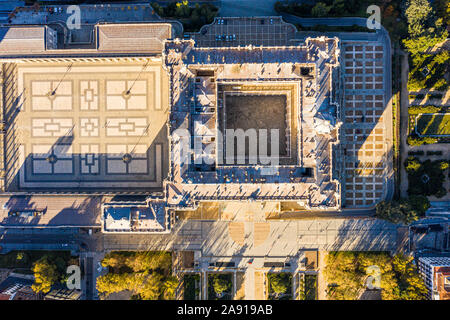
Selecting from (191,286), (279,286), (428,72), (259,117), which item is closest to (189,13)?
(259,117)

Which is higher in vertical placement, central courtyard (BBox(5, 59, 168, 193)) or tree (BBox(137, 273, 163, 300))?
central courtyard (BBox(5, 59, 168, 193))

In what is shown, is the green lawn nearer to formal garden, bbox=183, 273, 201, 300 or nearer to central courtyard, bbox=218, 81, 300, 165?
central courtyard, bbox=218, 81, 300, 165

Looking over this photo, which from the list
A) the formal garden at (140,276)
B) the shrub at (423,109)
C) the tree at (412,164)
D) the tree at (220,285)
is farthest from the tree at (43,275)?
the shrub at (423,109)

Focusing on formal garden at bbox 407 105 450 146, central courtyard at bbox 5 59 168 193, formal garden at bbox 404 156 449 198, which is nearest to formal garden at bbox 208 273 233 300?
central courtyard at bbox 5 59 168 193

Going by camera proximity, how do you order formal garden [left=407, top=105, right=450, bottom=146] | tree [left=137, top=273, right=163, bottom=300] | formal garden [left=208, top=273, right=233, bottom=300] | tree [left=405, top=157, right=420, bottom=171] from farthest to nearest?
formal garden [left=208, top=273, right=233, bottom=300] < formal garden [left=407, top=105, right=450, bottom=146] < tree [left=405, top=157, right=420, bottom=171] < tree [left=137, top=273, right=163, bottom=300]

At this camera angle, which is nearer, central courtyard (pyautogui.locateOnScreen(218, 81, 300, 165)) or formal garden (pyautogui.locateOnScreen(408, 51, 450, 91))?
central courtyard (pyautogui.locateOnScreen(218, 81, 300, 165))

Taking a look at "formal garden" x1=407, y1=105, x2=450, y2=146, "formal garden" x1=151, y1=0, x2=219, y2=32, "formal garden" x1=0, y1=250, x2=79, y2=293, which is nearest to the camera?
"formal garden" x1=0, y1=250, x2=79, y2=293

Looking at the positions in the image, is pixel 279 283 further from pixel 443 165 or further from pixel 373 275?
pixel 443 165
